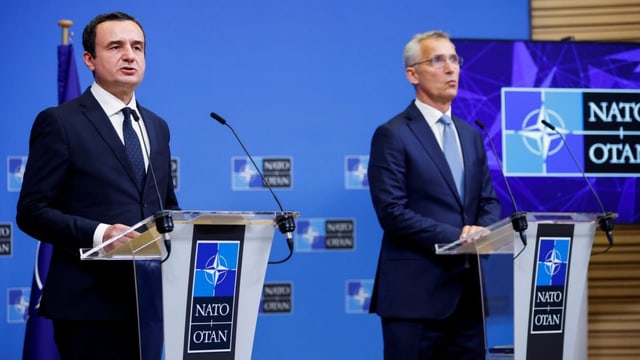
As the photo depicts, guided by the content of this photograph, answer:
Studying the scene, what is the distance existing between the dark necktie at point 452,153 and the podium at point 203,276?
141 cm

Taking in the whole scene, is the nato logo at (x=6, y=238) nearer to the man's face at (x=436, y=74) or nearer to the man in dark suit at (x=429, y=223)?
the man in dark suit at (x=429, y=223)

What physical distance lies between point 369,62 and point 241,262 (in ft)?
10.6

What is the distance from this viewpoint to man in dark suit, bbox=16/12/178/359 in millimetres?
2977

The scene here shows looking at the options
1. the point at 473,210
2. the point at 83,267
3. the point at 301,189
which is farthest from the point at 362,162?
the point at 83,267

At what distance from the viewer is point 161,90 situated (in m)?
5.66

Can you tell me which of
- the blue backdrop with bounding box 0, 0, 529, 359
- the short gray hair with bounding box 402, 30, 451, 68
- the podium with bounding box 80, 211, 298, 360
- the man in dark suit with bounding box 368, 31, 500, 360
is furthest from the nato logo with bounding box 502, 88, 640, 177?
A: the podium with bounding box 80, 211, 298, 360

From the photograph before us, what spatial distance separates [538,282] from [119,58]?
1628 millimetres

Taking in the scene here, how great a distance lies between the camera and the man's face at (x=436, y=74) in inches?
168

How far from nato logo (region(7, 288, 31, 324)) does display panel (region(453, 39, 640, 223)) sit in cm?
264

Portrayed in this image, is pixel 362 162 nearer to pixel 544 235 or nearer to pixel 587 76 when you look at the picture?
pixel 587 76

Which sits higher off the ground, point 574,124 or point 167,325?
point 574,124

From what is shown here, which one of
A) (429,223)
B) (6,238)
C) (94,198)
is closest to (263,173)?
(6,238)

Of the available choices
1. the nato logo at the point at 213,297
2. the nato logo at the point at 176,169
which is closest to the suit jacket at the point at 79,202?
the nato logo at the point at 213,297

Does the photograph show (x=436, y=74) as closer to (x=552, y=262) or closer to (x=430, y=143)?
(x=430, y=143)
